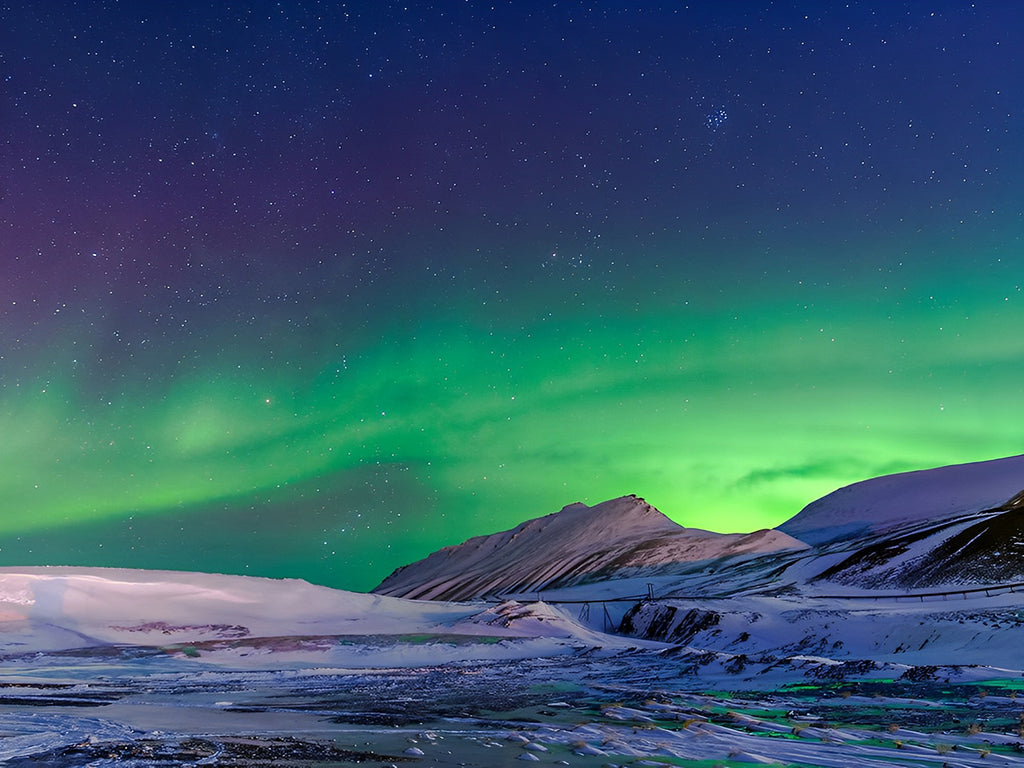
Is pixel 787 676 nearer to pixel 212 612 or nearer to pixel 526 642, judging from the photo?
pixel 526 642

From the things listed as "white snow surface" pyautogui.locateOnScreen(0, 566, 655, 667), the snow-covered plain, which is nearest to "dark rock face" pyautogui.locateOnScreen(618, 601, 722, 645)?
the snow-covered plain

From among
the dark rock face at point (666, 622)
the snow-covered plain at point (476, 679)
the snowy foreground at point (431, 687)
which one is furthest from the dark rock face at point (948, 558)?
the snowy foreground at point (431, 687)

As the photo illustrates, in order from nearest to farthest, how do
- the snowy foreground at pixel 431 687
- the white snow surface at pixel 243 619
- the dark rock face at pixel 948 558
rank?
the snowy foreground at pixel 431 687, the white snow surface at pixel 243 619, the dark rock face at pixel 948 558

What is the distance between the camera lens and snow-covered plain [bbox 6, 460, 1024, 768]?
11.4 metres

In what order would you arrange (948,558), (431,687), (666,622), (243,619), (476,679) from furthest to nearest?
(948,558) → (666,622) → (243,619) → (476,679) → (431,687)

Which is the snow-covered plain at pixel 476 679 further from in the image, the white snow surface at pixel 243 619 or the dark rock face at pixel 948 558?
the dark rock face at pixel 948 558

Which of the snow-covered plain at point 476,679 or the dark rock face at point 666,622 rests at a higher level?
the snow-covered plain at point 476,679

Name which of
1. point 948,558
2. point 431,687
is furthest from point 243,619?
point 948,558

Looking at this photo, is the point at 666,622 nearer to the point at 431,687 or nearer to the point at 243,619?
the point at 243,619

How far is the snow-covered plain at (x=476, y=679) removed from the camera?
11.4 metres

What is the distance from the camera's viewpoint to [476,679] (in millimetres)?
25422

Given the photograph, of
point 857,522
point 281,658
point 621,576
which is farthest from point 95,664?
point 857,522

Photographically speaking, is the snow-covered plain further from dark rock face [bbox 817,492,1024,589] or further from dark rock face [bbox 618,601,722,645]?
dark rock face [bbox 817,492,1024,589]

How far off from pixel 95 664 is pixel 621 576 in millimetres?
155442
